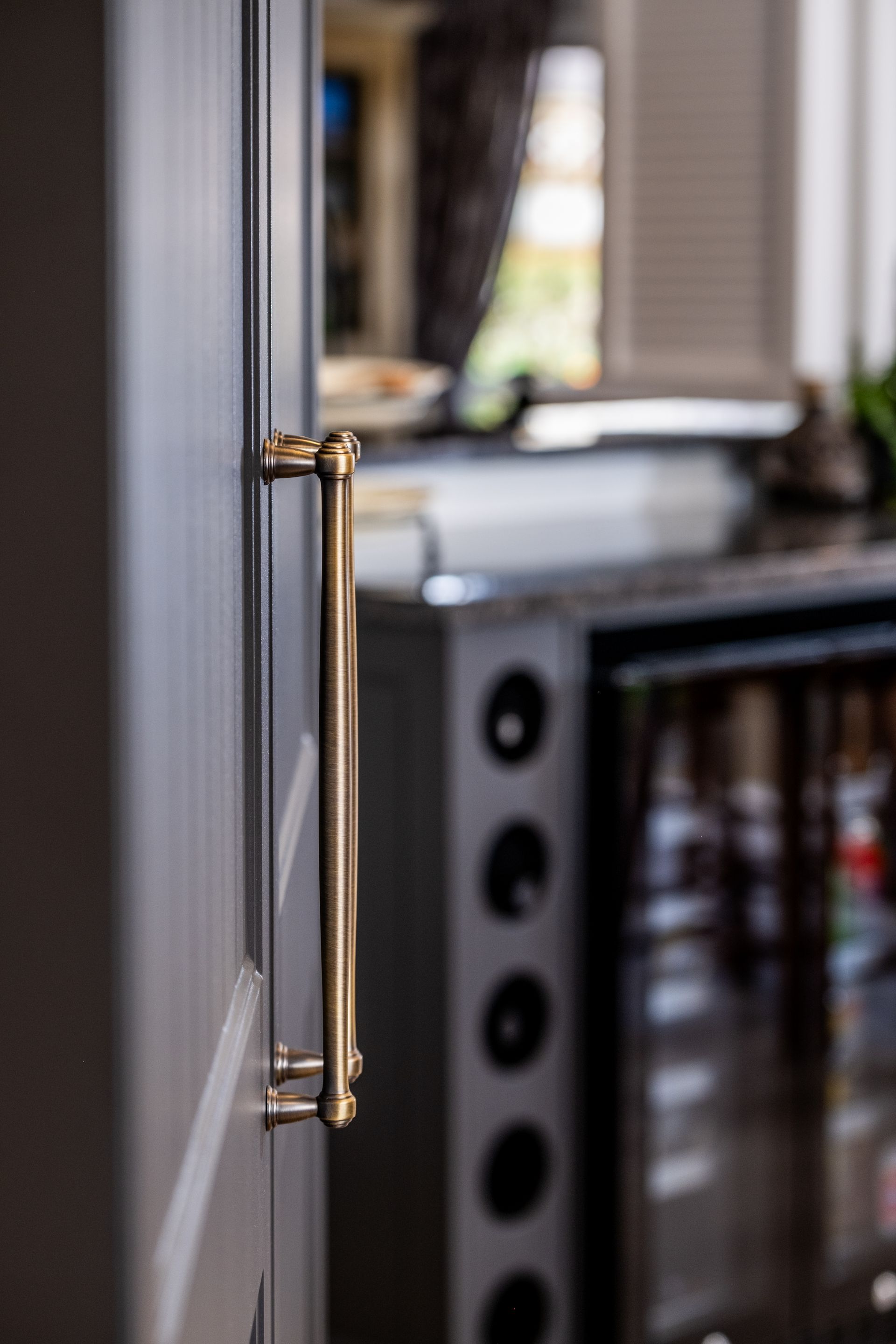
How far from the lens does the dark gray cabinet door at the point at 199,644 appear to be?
0.31 m

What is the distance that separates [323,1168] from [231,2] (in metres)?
0.75

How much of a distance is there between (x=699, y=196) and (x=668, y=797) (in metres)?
1.31

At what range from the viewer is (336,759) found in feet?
1.92

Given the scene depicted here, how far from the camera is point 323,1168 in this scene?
3.36 feet

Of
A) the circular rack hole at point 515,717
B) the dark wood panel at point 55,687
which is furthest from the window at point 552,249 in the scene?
the dark wood panel at point 55,687

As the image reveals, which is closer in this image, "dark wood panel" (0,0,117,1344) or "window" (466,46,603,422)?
"dark wood panel" (0,0,117,1344)

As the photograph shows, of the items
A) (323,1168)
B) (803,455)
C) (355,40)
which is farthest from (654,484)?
(355,40)

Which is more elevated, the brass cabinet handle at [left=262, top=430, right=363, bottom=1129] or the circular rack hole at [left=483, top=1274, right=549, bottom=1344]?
the brass cabinet handle at [left=262, top=430, right=363, bottom=1129]

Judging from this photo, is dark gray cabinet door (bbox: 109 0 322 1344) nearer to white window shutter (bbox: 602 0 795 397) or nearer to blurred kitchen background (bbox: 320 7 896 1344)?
blurred kitchen background (bbox: 320 7 896 1344)

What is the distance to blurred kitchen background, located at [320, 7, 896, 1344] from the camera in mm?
1615

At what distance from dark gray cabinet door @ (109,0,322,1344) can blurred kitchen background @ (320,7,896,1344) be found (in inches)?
36.2

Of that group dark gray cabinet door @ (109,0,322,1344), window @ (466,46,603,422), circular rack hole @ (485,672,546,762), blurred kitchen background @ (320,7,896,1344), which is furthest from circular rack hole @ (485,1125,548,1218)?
window @ (466,46,603,422)

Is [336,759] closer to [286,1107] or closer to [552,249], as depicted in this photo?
[286,1107]

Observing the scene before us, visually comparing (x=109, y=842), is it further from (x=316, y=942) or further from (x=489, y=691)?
(x=489, y=691)
